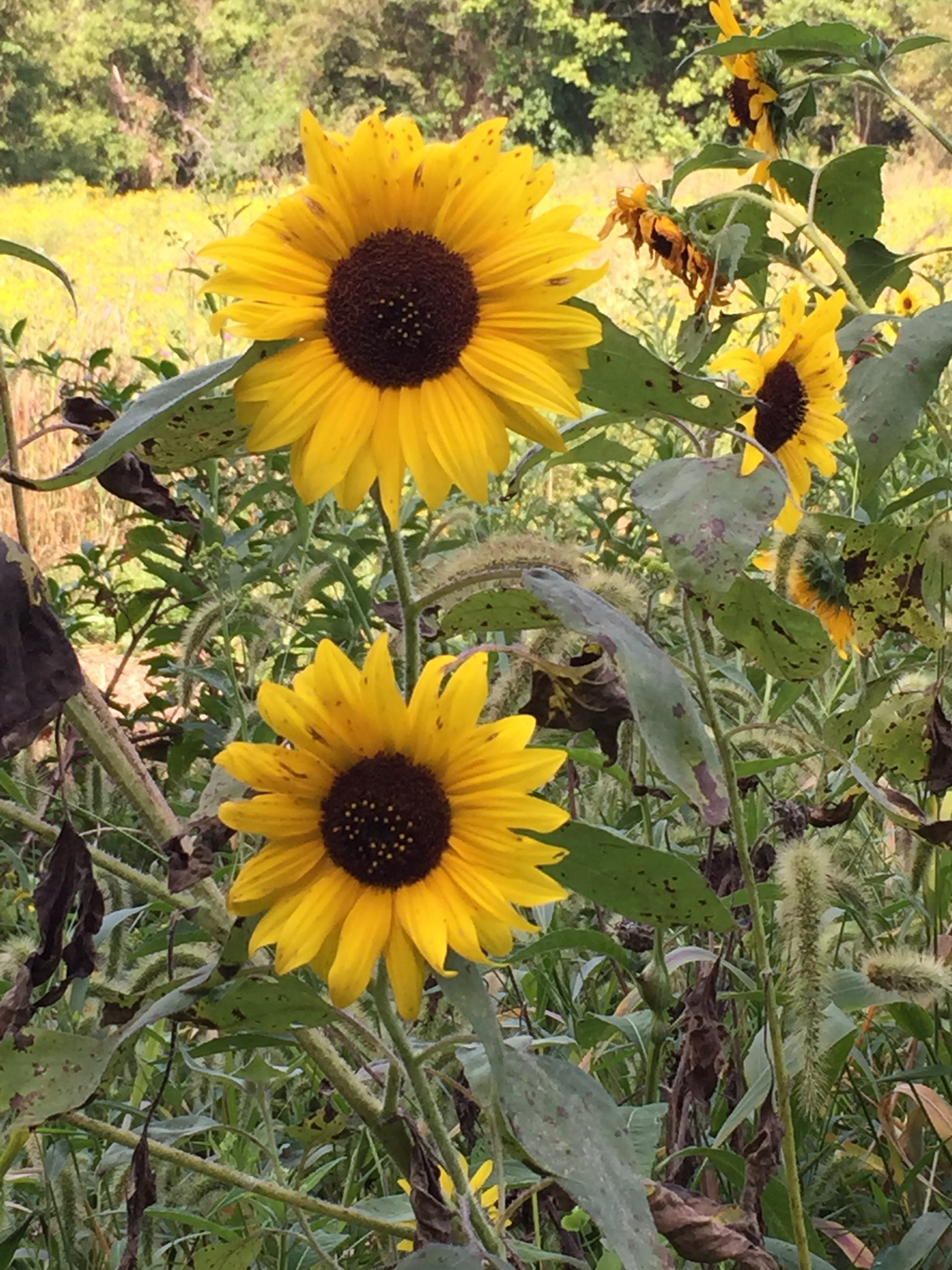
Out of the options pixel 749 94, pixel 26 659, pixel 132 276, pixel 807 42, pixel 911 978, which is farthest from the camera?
pixel 132 276

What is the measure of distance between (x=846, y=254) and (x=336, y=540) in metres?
0.55

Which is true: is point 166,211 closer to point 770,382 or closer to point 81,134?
point 81,134

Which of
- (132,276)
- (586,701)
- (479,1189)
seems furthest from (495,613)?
(132,276)

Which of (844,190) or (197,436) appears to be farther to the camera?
(844,190)

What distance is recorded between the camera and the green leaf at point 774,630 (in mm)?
648

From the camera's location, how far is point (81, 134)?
1692cm

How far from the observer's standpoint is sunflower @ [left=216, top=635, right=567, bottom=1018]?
52cm

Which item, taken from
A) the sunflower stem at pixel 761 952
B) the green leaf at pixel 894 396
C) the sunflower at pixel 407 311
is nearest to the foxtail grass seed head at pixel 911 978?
the sunflower stem at pixel 761 952

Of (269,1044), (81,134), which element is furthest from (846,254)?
(81,134)

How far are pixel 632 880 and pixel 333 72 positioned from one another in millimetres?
20227

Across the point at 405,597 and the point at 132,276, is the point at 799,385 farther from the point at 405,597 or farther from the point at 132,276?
the point at 132,276

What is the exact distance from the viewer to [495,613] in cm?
61

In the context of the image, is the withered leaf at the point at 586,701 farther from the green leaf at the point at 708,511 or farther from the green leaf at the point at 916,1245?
the green leaf at the point at 916,1245

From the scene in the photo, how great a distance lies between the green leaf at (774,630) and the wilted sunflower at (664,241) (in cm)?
26
